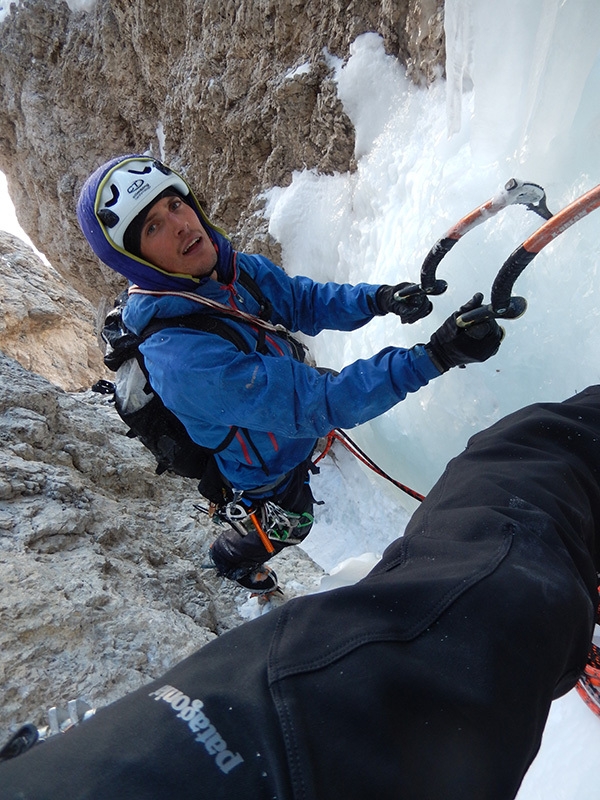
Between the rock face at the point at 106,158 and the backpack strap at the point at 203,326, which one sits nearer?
the backpack strap at the point at 203,326

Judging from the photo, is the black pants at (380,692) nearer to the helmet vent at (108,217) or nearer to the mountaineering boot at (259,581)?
the helmet vent at (108,217)

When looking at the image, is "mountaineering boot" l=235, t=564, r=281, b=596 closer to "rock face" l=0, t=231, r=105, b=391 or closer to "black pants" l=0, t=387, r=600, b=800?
"black pants" l=0, t=387, r=600, b=800

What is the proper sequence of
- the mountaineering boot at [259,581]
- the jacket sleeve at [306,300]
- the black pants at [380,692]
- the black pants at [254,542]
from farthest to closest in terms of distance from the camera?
the mountaineering boot at [259,581] → the black pants at [254,542] → the jacket sleeve at [306,300] → the black pants at [380,692]

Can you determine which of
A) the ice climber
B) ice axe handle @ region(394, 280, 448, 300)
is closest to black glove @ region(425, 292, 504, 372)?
the ice climber

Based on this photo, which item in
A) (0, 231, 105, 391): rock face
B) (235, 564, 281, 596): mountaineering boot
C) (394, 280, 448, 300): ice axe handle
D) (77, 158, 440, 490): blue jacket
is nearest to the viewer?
(77, 158, 440, 490): blue jacket

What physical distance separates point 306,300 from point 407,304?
1.81ft

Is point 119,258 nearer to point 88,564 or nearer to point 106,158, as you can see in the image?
point 88,564

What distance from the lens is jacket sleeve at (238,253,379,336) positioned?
2.29m

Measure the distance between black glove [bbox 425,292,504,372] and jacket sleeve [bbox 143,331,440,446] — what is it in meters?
0.04

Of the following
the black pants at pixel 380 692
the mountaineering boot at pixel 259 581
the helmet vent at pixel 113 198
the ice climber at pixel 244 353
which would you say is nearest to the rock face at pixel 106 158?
the mountaineering boot at pixel 259 581

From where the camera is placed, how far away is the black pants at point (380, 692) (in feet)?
1.56

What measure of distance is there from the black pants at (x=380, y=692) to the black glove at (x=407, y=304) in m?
1.33

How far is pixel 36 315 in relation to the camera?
11.2 meters

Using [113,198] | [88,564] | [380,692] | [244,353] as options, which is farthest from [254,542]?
[380,692]
